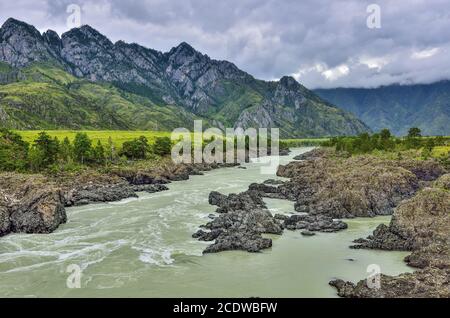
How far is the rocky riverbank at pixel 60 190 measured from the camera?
6328cm

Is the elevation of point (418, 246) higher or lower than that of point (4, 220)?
lower

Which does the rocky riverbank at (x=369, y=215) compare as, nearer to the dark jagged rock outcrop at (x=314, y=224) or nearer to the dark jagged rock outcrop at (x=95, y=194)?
the dark jagged rock outcrop at (x=314, y=224)

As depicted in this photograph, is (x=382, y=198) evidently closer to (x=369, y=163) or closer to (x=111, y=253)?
(x=369, y=163)

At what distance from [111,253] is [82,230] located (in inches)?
553

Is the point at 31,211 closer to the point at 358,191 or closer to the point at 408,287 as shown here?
the point at 408,287

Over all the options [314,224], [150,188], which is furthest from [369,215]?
[150,188]

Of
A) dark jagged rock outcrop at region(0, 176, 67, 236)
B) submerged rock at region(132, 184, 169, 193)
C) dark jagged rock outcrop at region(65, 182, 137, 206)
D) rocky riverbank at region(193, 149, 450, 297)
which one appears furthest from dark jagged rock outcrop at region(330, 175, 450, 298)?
submerged rock at region(132, 184, 169, 193)

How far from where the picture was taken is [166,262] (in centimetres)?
4822

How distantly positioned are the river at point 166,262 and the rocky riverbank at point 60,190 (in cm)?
311

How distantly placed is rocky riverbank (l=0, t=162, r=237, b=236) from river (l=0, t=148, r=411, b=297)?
10.2 ft

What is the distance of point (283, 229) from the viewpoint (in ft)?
205

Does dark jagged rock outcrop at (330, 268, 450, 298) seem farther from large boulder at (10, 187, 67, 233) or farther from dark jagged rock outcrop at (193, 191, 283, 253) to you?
large boulder at (10, 187, 67, 233)

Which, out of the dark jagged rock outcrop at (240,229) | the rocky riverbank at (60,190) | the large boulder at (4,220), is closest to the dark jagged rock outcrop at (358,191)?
the dark jagged rock outcrop at (240,229)

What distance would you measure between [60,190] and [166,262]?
3673cm
